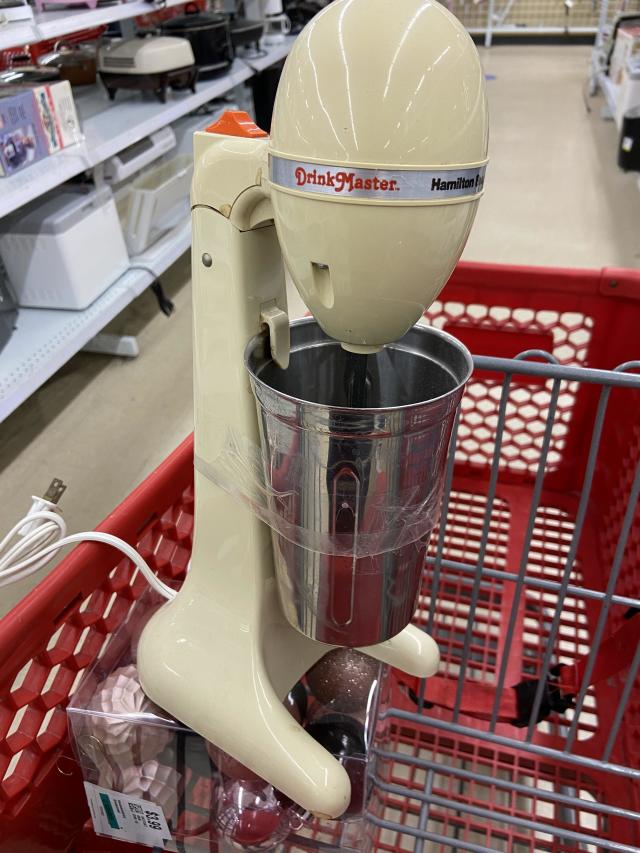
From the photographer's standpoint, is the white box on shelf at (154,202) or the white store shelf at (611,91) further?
the white store shelf at (611,91)

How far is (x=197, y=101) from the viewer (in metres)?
2.28

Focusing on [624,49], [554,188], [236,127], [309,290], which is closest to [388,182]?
[309,290]

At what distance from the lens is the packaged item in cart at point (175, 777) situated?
0.67 meters

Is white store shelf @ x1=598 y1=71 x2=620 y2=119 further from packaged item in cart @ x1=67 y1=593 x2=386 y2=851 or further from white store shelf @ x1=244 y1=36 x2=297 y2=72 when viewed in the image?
packaged item in cart @ x1=67 y1=593 x2=386 y2=851

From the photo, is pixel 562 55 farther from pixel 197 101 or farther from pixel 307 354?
pixel 307 354

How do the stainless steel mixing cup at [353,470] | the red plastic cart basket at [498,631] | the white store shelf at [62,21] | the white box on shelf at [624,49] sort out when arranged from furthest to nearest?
1. the white box on shelf at [624,49]
2. the white store shelf at [62,21]
3. the red plastic cart basket at [498,631]
4. the stainless steel mixing cup at [353,470]

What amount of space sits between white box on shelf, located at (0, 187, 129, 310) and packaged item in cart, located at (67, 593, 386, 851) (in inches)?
48.6

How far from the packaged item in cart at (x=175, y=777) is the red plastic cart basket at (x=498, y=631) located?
3 centimetres

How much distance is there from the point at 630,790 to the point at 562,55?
8154 millimetres

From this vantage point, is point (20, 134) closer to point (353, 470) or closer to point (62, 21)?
point (62, 21)

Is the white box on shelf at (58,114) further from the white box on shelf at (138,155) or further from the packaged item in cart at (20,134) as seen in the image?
the white box on shelf at (138,155)

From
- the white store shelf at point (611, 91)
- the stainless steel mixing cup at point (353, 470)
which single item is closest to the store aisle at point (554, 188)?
the white store shelf at point (611, 91)

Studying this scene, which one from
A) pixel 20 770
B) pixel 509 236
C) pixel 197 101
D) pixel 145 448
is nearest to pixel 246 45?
pixel 197 101

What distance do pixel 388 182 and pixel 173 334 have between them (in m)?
1.85
